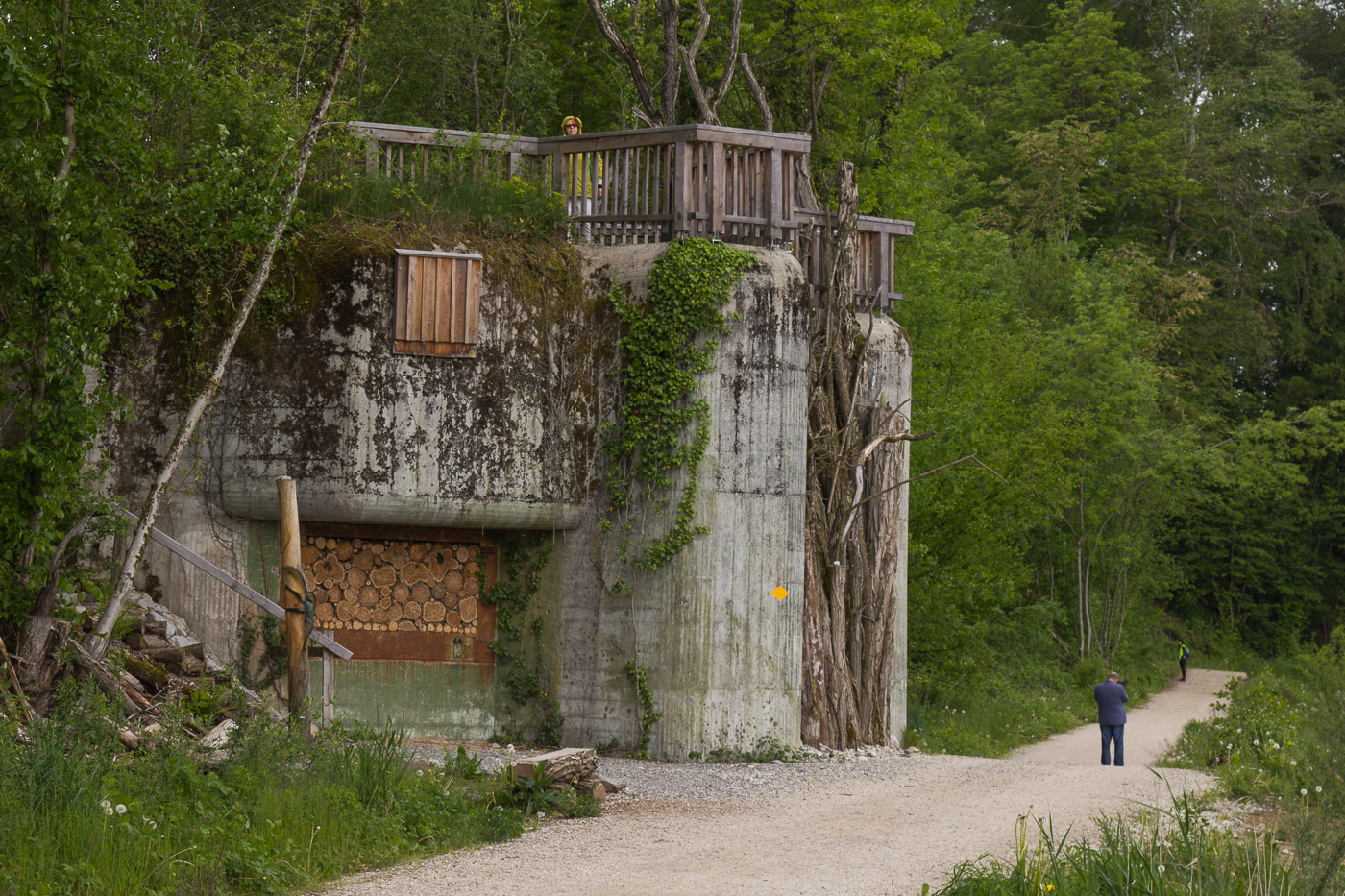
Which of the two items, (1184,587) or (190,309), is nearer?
(190,309)

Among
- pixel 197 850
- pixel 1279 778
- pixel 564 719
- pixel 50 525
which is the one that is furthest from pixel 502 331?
pixel 1279 778

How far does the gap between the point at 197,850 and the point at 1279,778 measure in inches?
359

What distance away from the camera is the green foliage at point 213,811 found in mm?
6098

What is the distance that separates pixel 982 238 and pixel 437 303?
53.5 feet

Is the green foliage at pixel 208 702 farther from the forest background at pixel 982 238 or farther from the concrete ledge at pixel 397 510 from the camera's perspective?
the concrete ledge at pixel 397 510

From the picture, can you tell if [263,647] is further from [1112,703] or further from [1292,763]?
[1112,703]

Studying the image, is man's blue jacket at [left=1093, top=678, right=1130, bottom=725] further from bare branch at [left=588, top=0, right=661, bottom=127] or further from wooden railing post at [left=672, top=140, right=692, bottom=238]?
bare branch at [left=588, top=0, right=661, bottom=127]

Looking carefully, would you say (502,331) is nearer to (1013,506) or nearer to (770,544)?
(770,544)

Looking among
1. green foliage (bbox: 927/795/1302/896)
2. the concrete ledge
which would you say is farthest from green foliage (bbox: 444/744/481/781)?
green foliage (bbox: 927/795/1302/896)

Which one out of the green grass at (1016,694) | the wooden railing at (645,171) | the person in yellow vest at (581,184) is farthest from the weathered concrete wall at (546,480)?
the green grass at (1016,694)

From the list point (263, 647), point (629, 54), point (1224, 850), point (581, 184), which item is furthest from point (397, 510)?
point (1224, 850)

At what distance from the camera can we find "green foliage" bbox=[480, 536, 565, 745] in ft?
39.8

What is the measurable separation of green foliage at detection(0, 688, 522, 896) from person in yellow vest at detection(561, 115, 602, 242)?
6.12m

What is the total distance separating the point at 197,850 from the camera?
6.40m
